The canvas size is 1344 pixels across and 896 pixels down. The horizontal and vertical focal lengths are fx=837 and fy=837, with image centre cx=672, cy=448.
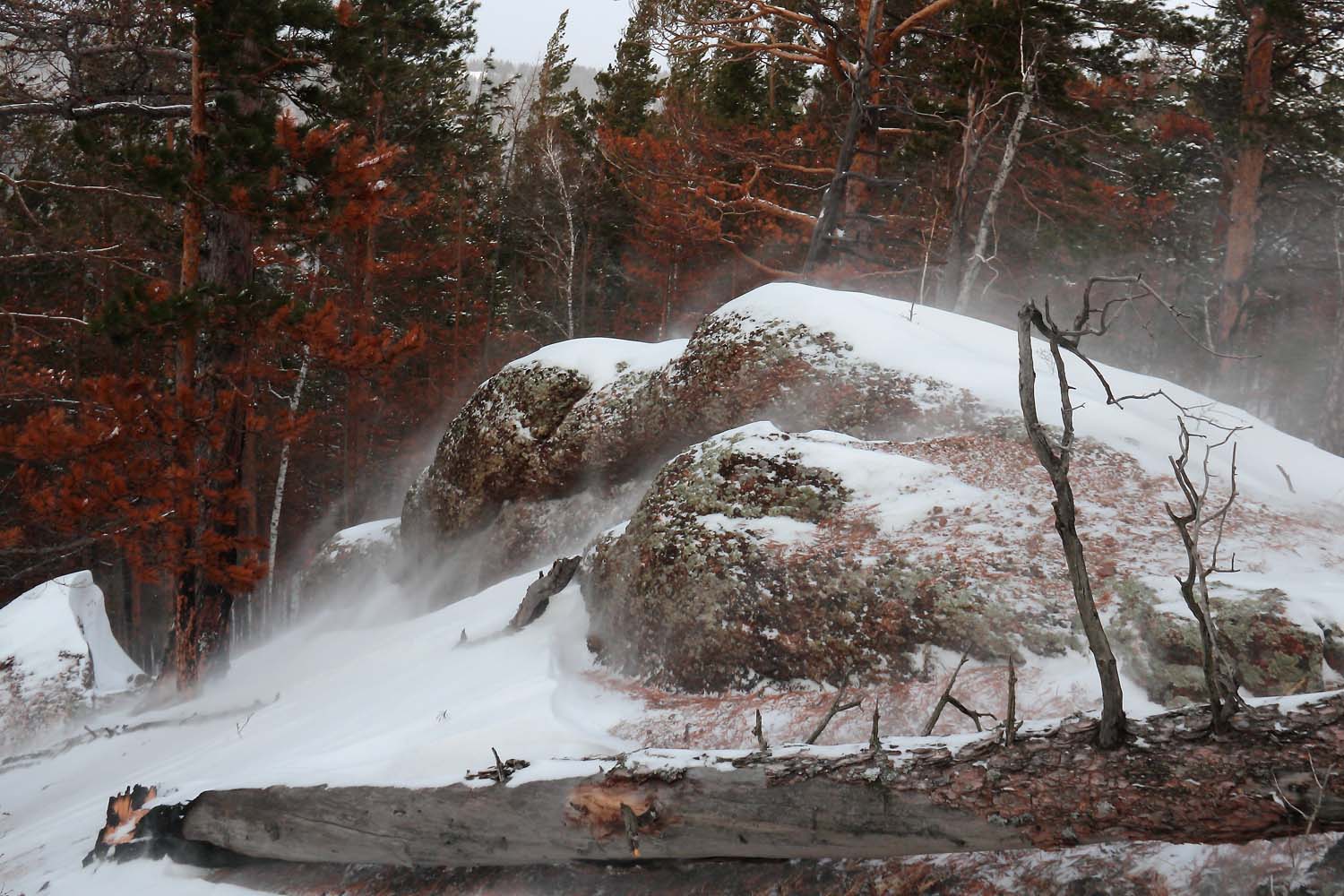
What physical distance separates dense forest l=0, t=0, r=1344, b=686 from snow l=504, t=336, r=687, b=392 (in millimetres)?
2031

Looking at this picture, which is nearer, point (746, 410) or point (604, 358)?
point (746, 410)

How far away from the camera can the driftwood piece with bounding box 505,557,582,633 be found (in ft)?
25.1

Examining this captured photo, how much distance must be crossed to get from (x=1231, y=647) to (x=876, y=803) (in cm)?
256

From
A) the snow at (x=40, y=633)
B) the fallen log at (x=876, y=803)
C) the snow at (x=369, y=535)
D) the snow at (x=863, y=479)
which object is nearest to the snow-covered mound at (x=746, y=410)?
the snow at (x=863, y=479)

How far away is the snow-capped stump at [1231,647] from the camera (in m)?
→ 4.52

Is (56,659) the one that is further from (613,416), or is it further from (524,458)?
(613,416)

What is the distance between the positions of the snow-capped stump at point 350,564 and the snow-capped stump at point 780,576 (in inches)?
311

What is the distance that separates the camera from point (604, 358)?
1148 cm

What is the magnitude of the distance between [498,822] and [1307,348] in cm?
2223

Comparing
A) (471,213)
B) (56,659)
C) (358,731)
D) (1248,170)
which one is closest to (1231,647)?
(358,731)

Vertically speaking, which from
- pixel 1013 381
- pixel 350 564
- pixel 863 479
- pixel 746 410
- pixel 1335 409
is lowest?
pixel 350 564

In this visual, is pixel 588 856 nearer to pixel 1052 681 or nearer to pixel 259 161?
pixel 1052 681

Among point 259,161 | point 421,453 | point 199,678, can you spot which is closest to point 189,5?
point 259,161

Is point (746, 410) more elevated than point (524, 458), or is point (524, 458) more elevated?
point (746, 410)
